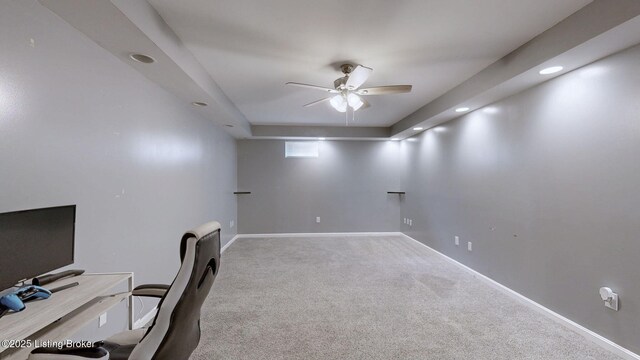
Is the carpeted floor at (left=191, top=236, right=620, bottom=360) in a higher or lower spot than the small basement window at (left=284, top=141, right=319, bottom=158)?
lower

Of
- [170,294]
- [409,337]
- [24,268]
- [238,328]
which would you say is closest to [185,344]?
[170,294]

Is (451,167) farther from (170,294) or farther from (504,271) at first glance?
(170,294)

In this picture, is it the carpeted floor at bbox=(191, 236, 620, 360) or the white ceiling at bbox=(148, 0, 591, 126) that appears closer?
the white ceiling at bbox=(148, 0, 591, 126)

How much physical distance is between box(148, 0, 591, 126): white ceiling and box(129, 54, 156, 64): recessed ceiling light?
31cm

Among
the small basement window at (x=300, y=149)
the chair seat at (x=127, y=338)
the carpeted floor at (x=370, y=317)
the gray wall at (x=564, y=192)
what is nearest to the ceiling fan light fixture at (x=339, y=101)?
the gray wall at (x=564, y=192)

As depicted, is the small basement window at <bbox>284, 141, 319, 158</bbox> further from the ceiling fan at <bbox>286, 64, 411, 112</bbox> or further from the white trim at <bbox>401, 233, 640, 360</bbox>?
the white trim at <bbox>401, 233, 640, 360</bbox>

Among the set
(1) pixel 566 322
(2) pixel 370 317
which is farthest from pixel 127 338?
(1) pixel 566 322

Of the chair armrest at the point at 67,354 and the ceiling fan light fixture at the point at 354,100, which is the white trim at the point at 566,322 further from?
the chair armrest at the point at 67,354

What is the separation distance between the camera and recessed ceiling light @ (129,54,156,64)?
6.88 ft

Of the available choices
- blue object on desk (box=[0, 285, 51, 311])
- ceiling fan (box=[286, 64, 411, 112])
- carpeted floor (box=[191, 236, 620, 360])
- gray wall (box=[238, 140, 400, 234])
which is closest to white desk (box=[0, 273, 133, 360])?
blue object on desk (box=[0, 285, 51, 311])

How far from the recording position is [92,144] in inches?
73.3

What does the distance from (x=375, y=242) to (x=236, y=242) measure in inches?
120

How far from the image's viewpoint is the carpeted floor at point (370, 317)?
2.07 metres

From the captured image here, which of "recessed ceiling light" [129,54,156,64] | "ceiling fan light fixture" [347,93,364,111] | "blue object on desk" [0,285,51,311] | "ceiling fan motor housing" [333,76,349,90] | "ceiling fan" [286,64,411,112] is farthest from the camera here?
"ceiling fan light fixture" [347,93,364,111]
